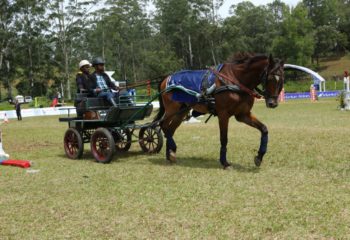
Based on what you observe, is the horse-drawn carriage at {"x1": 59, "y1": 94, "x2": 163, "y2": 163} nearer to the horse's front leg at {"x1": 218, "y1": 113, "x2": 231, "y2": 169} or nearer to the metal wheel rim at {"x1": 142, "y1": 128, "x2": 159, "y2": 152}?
the metal wheel rim at {"x1": 142, "y1": 128, "x2": 159, "y2": 152}

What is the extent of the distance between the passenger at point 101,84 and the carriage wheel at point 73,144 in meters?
1.10

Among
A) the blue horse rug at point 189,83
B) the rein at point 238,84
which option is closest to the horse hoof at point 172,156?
the blue horse rug at point 189,83

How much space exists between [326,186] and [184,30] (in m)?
63.8

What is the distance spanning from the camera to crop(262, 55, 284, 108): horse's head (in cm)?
768

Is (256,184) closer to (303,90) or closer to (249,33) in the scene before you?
(303,90)

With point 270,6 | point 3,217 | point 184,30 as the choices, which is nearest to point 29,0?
point 184,30

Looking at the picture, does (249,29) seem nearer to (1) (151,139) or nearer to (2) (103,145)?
(1) (151,139)

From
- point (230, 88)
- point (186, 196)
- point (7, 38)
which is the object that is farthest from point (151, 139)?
point (7, 38)

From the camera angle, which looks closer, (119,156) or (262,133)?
(262,133)

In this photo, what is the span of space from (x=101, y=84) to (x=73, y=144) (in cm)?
171

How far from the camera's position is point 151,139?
10859mm

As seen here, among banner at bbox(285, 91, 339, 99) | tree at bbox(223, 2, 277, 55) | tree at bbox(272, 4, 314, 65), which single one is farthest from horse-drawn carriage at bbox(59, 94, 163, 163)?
tree at bbox(272, 4, 314, 65)

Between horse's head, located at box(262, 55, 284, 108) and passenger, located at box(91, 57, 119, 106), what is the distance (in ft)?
12.3

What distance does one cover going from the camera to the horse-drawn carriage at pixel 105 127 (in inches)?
382
